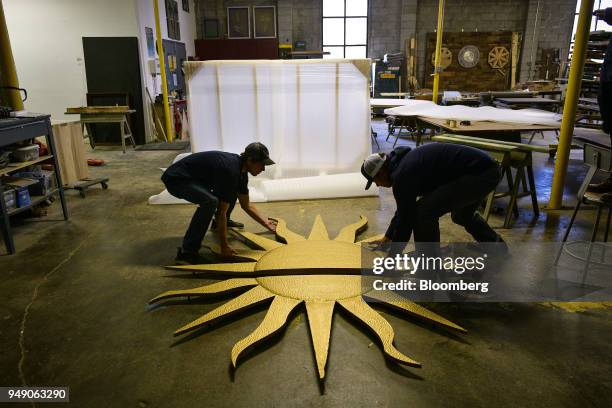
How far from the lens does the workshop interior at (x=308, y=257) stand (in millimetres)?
2191

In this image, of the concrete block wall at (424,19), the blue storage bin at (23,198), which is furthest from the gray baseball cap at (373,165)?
the concrete block wall at (424,19)

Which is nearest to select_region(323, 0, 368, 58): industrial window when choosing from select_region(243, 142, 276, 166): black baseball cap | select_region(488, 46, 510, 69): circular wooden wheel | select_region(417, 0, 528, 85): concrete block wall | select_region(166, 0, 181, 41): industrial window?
select_region(417, 0, 528, 85): concrete block wall

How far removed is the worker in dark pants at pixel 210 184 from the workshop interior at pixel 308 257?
0.02 metres

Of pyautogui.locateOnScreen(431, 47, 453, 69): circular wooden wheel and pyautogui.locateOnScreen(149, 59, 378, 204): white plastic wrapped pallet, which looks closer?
pyautogui.locateOnScreen(149, 59, 378, 204): white plastic wrapped pallet

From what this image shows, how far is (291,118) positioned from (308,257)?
2607 mm

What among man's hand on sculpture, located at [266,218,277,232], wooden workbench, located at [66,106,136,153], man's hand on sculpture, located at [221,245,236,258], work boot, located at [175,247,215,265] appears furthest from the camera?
wooden workbench, located at [66,106,136,153]

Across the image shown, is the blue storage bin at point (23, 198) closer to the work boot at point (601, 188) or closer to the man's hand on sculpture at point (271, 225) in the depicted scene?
the man's hand on sculpture at point (271, 225)

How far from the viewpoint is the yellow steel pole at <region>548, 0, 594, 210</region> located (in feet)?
13.5

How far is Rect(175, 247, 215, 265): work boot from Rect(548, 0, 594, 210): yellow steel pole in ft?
11.8

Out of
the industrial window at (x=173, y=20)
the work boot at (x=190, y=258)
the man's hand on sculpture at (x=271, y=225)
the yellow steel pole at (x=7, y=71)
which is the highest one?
the industrial window at (x=173, y=20)

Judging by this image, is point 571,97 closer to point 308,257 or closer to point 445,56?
point 308,257

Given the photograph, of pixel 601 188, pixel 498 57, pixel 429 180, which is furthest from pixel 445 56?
pixel 429 180

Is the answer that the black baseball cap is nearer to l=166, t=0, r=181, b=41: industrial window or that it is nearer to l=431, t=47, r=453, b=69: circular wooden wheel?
l=166, t=0, r=181, b=41: industrial window

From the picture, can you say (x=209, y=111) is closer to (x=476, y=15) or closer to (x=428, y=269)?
(x=428, y=269)
